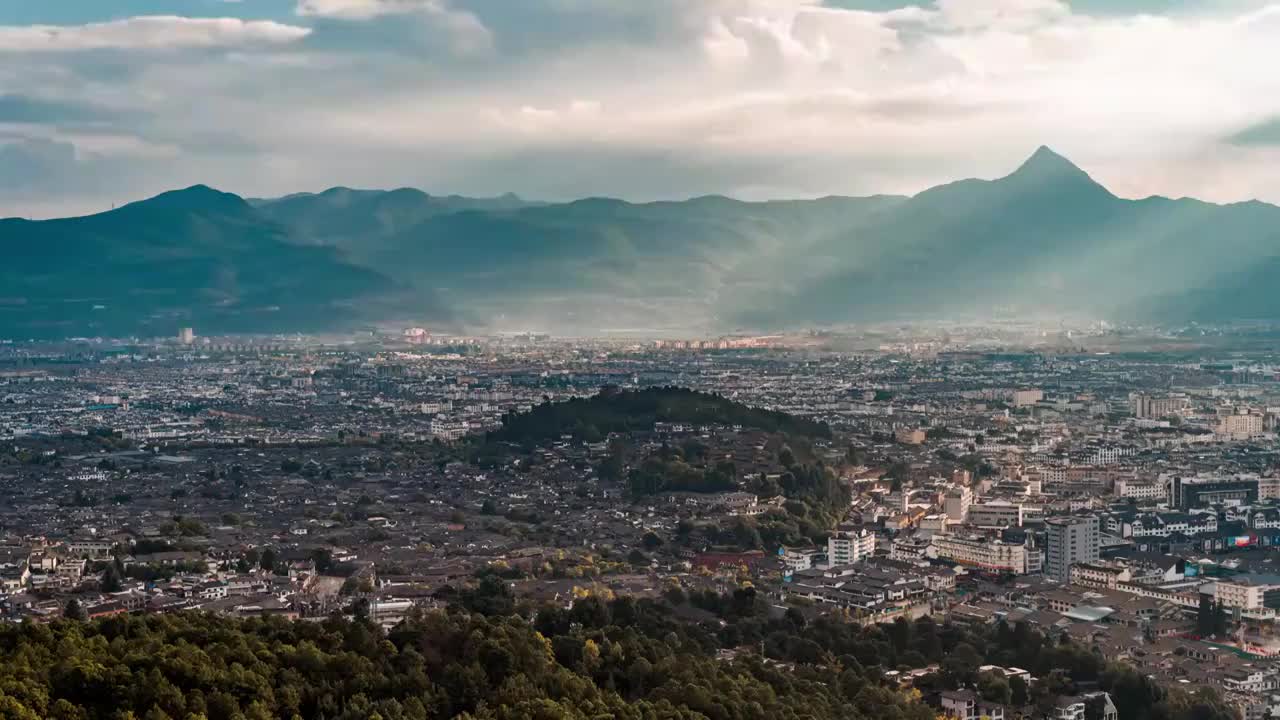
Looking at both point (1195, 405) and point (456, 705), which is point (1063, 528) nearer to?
point (456, 705)

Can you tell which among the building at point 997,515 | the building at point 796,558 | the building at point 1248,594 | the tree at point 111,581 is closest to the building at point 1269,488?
the building at point 997,515

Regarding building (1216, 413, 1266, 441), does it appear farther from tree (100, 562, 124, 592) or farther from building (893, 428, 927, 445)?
tree (100, 562, 124, 592)

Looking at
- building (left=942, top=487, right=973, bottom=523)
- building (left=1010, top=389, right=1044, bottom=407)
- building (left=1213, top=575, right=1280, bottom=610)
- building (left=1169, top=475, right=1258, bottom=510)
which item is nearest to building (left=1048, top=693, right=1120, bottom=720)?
building (left=1213, top=575, right=1280, bottom=610)

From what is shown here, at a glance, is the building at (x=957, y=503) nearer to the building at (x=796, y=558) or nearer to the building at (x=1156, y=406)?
the building at (x=796, y=558)

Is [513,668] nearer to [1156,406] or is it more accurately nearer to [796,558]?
[796,558]

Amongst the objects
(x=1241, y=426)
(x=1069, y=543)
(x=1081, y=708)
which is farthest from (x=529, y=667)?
(x=1241, y=426)

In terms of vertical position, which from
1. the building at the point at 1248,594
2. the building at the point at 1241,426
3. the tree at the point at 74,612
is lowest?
the building at the point at 1248,594
